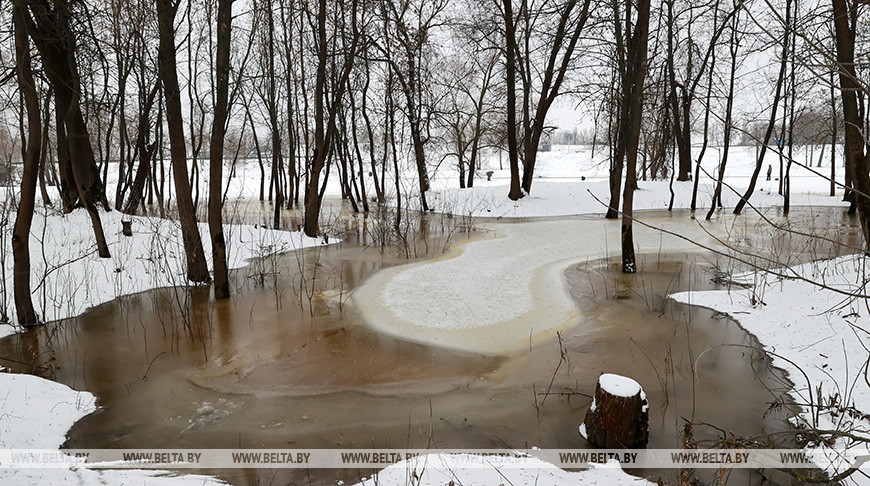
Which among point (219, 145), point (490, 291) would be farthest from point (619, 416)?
Result: point (219, 145)

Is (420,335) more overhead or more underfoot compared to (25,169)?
more underfoot

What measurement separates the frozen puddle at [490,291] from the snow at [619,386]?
86.7 inches

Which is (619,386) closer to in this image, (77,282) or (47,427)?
(47,427)

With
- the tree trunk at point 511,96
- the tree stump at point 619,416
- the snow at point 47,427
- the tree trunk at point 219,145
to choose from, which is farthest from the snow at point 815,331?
the tree trunk at point 511,96

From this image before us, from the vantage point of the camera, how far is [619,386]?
4273mm

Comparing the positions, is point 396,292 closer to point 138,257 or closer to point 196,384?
point 196,384

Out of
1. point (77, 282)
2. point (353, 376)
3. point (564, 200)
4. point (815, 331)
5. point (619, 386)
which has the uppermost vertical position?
point (564, 200)

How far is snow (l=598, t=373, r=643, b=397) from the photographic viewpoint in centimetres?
418

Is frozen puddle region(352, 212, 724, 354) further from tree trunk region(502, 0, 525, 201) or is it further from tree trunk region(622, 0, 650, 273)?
tree trunk region(502, 0, 525, 201)

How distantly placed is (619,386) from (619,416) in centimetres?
23

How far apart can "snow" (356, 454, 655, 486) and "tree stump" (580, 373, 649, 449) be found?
0.24 m

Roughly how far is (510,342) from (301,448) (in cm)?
315

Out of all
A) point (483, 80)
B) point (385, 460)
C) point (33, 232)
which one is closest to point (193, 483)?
point (385, 460)

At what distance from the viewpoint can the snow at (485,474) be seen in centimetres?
364
